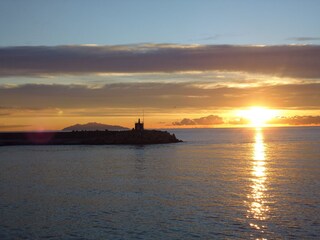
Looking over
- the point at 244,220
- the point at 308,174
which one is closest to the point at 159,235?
the point at 244,220

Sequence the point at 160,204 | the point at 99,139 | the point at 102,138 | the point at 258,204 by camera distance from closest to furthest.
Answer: the point at 258,204, the point at 160,204, the point at 99,139, the point at 102,138

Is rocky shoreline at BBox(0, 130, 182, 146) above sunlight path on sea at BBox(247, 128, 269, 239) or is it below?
above

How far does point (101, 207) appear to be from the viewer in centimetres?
3262

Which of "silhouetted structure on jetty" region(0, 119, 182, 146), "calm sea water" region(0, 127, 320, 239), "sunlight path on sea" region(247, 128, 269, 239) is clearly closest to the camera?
"calm sea water" region(0, 127, 320, 239)

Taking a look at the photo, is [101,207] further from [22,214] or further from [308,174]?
[308,174]

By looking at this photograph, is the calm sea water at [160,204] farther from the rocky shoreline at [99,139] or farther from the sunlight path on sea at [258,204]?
the rocky shoreline at [99,139]

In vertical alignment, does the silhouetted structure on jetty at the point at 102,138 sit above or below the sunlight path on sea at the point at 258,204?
above

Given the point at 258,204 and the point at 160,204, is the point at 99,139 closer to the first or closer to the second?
the point at 160,204

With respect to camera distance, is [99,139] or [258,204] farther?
[99,139]

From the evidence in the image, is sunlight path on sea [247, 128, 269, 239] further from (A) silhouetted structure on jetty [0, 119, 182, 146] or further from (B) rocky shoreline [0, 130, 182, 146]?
(A) silhouetted structure on jetty [0, 119, 182, 146]

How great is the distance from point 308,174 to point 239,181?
10.9 meters

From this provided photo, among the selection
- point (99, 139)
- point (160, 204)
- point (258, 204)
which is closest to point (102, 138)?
point (99, 139)

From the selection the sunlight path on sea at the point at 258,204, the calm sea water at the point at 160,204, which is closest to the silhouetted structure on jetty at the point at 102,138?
the calm sea water at the point at 160,204

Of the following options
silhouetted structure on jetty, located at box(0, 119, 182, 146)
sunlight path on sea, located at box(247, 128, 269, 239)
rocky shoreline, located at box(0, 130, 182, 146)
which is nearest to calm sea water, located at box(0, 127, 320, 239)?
sunlight path on sea, located at box(247, 128, 269, 239)
